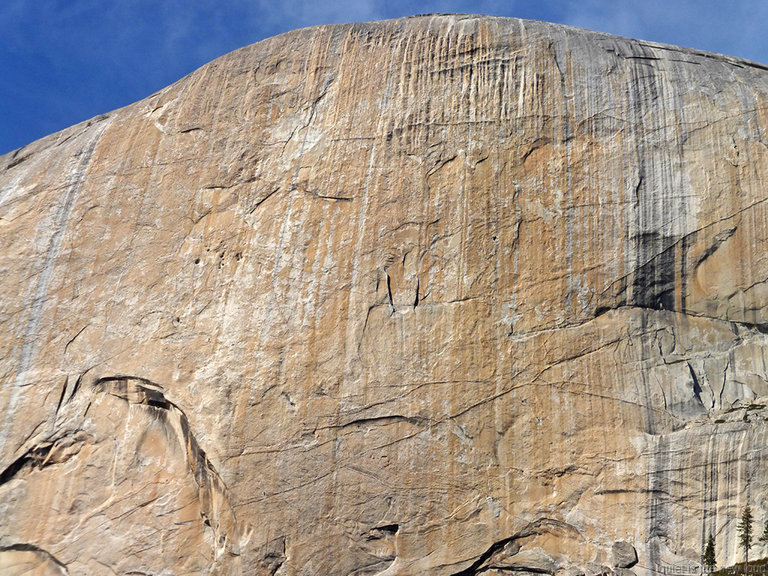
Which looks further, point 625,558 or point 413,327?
point 413,327

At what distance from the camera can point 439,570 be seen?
35.6 ft

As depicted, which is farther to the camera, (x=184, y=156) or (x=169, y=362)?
(x=184, y=156)

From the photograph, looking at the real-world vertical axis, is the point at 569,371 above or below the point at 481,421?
above

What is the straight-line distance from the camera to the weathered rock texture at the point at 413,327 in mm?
10914

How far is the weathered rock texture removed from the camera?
1091 centimetres

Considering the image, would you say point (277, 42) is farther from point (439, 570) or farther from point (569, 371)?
point (439, 570)

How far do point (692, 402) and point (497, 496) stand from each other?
2.96m

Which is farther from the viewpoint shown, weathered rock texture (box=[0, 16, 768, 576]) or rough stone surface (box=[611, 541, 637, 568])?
weathered rock texture (box=[0, 16, 768, 576])

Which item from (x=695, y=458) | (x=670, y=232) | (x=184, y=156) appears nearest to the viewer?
(x=695, y=458)

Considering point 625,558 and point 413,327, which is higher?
point 413,327

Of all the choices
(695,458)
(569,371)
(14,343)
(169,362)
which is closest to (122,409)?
(169,362)

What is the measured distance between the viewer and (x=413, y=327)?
1145cm

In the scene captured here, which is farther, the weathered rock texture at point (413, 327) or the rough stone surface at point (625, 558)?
the weathered rock texture at point (413, 327)

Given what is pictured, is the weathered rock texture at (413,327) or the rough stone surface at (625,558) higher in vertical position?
the weathered rock texture at (413,327)
